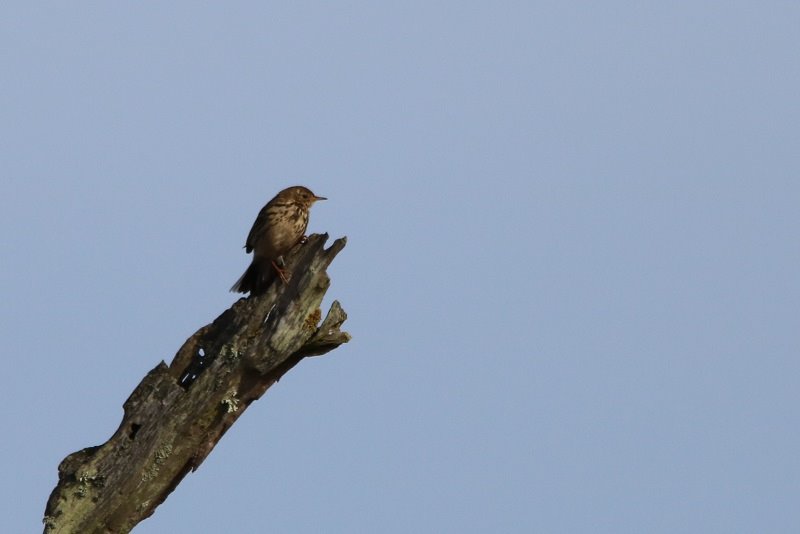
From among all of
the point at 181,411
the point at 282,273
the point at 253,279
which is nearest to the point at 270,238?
the point at 253,279

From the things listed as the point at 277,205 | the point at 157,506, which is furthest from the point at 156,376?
the point at 277,205

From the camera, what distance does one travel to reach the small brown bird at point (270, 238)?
11266 millimetres

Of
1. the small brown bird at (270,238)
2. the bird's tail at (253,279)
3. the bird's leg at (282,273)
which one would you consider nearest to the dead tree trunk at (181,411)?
the bird's leg at (282,273)

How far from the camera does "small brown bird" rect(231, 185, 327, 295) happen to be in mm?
11266

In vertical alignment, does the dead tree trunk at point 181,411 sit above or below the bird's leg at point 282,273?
below

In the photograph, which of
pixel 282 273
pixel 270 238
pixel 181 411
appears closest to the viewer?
pixel 181 411

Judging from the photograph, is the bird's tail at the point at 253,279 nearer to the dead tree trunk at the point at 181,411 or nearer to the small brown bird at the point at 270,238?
the small brown bird at the point at 270,238

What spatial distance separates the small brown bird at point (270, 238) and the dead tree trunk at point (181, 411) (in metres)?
1.00

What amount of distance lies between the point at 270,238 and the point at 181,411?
2399 mm

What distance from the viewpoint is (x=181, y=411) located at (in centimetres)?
972

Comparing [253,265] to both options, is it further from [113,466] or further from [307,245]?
[113,466]

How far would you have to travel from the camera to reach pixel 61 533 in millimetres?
9570

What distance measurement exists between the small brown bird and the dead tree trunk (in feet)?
3.28

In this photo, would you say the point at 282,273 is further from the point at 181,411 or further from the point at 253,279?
the point at 181,411
